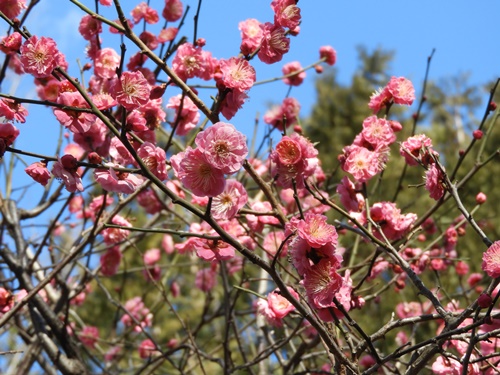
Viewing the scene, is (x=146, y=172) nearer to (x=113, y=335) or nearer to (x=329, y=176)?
(x=329, y=176)

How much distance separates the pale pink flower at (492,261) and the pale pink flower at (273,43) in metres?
0.97

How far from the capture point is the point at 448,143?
1650 centimetres

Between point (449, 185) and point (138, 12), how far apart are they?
5.79ft

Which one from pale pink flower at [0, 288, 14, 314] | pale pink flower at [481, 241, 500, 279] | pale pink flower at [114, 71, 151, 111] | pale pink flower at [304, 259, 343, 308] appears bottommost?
pale pink flower at [481, 241, 500, 279]

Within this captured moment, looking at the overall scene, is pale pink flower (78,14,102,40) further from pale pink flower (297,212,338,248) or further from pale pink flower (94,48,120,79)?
pale pink flower (297,212,338,248)

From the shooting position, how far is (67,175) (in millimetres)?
1908

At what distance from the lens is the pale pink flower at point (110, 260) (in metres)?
3.56

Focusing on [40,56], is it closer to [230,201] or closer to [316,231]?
[230,201]

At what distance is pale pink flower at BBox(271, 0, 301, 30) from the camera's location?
2.27 meters

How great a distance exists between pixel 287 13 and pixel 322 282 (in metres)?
0.96

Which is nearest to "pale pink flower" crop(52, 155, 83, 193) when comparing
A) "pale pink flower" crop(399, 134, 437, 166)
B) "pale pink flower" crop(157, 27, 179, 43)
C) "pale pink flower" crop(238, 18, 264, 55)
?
"pale pink flower" crop(238, 18, 264, 55)

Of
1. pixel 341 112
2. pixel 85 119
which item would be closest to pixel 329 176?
pixel 85 119

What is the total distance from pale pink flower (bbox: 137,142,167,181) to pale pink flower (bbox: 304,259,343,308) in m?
0.60

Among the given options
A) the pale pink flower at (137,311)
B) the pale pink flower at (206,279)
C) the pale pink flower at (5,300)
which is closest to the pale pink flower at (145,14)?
the pale pink flower at (5,300)
